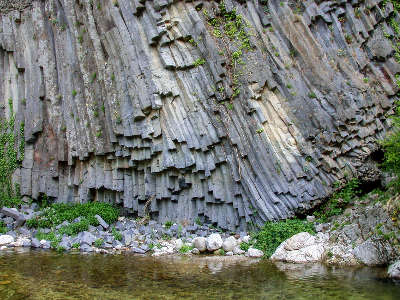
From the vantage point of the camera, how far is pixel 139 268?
35.2ft

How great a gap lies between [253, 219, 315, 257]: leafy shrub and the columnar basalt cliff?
672 millimetres

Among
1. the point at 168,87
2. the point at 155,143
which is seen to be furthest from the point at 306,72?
the point at 155,143

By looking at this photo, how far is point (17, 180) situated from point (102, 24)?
7.77 metres

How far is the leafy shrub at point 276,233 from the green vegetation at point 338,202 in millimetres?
1014

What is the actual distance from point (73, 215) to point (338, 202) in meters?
9.91

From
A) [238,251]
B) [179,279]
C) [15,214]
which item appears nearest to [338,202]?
[238,251]

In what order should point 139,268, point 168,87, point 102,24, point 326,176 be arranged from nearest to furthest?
point 139,268, point 326,176, point 168,87, point 102,24

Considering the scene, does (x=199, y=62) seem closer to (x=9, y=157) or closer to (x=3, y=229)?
(x=3, y=229)

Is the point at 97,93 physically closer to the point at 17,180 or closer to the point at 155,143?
the point at 155,143

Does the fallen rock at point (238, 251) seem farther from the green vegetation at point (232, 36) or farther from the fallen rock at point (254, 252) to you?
the green vegetation at point (232, 36)

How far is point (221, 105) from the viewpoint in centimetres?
1484

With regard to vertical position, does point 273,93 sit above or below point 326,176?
above

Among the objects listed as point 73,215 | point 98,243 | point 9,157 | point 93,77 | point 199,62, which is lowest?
point 98,243

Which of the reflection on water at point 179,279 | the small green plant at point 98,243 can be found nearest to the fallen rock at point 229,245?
the reflection on water at point 179,279
